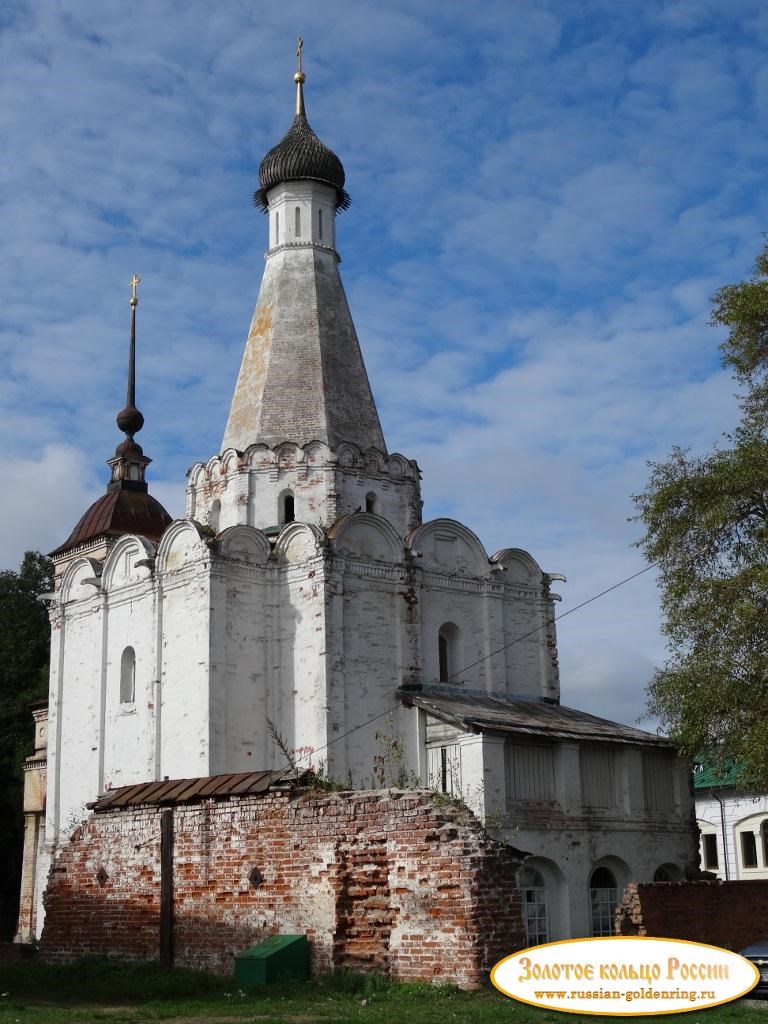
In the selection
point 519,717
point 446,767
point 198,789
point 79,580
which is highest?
point 79,580

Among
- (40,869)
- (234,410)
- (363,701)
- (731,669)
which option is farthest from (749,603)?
(40,869)

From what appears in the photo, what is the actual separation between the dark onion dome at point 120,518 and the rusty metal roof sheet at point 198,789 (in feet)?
68.4

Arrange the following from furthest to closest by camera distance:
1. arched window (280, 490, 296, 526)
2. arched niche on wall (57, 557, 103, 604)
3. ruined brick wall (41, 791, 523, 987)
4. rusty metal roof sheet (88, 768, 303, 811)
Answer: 1. arched niche on wall (57, 557, 103, 604)
2. arched window (280, 490, 296, 526)
3. rusty metal roof sheet (88, 768, 303, 811)
4. ruined brick wall (41, 791, 523, 987)

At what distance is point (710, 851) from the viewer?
1430 inches

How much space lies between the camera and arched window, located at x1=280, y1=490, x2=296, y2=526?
84.6ft

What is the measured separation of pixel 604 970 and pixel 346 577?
18.1m

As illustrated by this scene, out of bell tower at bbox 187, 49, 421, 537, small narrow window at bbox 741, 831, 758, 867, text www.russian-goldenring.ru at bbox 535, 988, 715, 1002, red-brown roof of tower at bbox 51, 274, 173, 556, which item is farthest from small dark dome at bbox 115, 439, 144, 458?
text www.russian-goldenring.ru at bbox 535, 988, 715, 1002

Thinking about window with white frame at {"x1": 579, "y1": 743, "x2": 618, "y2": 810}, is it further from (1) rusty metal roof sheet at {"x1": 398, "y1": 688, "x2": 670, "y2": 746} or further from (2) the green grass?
(2) the green grass

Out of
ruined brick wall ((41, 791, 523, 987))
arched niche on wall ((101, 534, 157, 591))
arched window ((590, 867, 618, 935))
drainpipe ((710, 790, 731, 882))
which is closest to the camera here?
ruined brick wall ((41, 791, 523, 987))

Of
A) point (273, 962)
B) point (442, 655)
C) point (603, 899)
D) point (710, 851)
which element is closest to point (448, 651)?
point (442, 655)

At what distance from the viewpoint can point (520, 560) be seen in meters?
27.1

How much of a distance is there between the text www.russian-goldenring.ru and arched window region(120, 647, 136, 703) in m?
20.0

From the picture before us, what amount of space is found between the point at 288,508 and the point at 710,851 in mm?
18392

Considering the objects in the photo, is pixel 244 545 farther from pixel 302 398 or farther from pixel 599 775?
pixel 599 775
